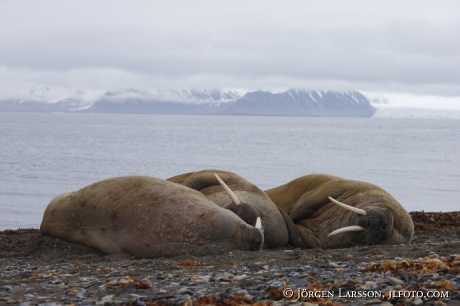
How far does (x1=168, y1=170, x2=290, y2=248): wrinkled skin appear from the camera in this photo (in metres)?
9.59

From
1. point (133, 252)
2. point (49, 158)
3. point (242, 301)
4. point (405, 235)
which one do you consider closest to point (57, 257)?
point (133, 252)

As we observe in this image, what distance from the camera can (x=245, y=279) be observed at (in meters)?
6.17

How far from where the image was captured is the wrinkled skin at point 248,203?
9.59 meters

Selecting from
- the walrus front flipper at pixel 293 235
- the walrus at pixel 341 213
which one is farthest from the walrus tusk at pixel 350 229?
the walrus front flipper at pixel 293 235

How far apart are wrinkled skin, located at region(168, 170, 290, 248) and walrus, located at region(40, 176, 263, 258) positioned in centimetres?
47

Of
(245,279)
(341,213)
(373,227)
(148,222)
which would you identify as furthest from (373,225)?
(245,279)

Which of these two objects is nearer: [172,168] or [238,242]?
[238,242]

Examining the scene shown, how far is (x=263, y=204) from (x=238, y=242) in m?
2.03

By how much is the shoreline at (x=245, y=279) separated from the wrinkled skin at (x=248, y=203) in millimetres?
1177

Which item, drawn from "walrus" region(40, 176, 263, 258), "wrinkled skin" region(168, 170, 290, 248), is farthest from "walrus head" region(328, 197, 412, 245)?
"walrus" region(40, 176, 263, 258)

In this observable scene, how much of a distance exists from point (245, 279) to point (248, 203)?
13.3 ft

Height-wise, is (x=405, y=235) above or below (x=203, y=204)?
below

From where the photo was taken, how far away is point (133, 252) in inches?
347

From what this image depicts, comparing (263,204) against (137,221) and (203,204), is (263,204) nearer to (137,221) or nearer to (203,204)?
(203,204)
